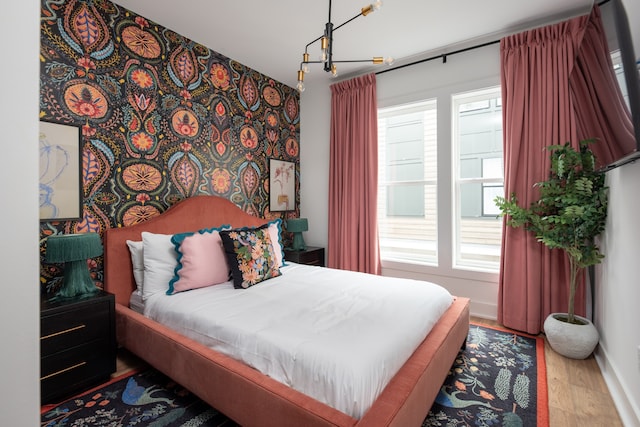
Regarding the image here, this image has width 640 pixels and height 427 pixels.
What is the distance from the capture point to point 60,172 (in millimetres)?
2104

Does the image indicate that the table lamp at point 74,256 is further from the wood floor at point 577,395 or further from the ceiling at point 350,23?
the wood floor at point 577,395

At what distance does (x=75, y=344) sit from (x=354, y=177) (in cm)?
290

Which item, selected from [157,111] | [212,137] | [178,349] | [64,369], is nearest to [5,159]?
[178,349]

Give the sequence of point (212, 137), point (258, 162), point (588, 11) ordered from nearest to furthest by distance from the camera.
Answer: point (588, 11) → point (212, 137) → point (258, 162)

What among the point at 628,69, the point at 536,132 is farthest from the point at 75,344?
the point at 536,132

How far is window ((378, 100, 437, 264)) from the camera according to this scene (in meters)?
3.44

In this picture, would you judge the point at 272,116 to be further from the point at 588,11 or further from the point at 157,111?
the point at 588,11

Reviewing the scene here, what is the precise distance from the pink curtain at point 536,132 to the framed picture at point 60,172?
3520 mm

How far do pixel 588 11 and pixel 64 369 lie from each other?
14.8 ft

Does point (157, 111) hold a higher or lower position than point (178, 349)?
higher

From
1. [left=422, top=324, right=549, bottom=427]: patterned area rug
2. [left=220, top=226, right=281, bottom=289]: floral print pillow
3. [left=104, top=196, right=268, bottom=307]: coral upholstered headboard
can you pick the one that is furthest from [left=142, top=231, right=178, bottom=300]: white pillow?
[left=422, top=324, right=549, bottom=427]: patterned area rug

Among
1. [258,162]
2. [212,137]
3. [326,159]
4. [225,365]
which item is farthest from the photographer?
[326,159]

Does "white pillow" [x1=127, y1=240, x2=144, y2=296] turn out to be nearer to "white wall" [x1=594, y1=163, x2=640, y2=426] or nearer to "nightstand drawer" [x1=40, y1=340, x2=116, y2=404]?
"nightstand drawer" [x1=40, y1=340, x2=116, y2=404]

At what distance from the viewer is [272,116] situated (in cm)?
386
